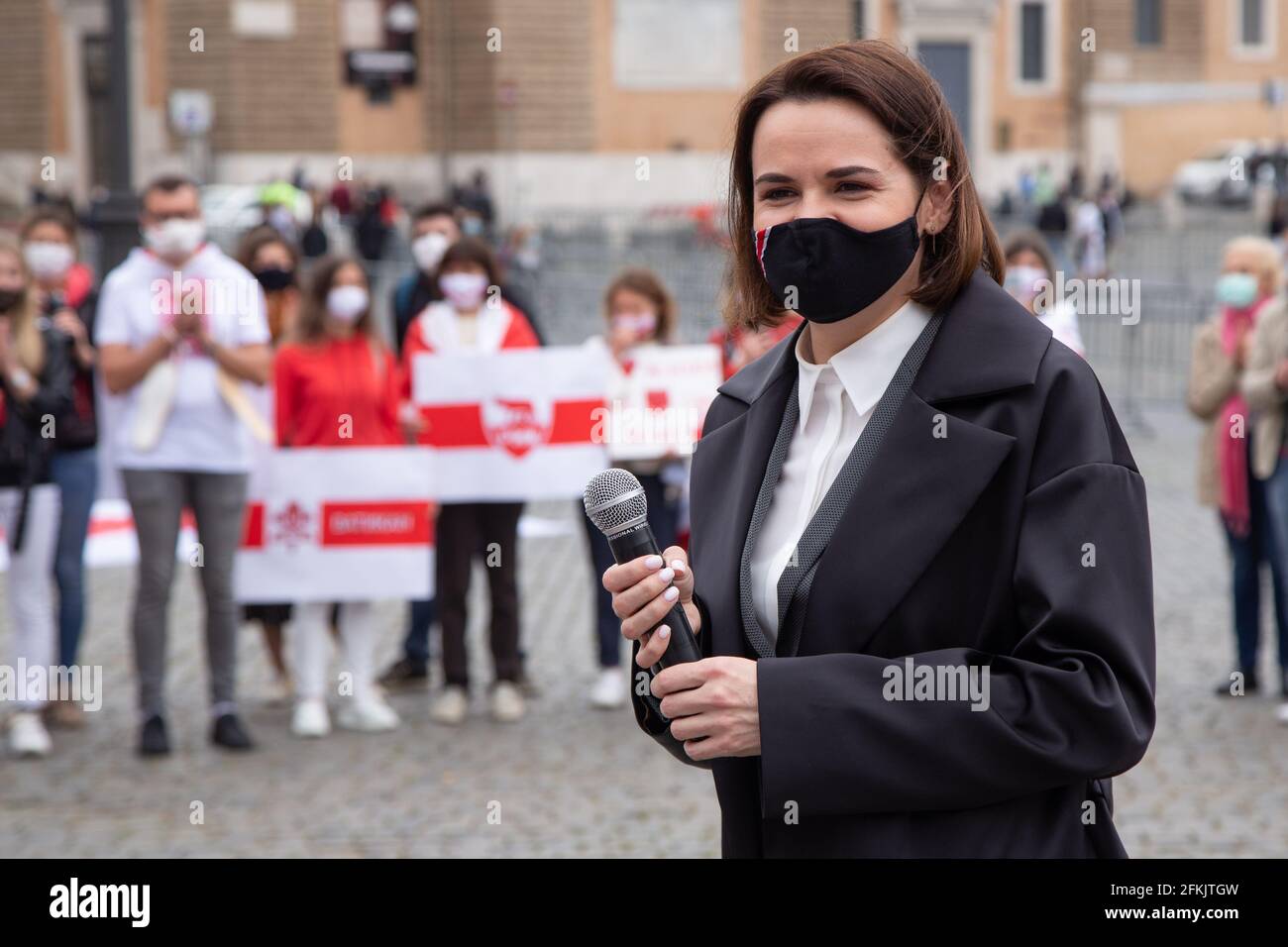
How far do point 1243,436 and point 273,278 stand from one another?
4.67 meters

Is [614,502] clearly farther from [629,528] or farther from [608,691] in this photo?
[608,691]

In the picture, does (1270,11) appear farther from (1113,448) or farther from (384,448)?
(1113,448)

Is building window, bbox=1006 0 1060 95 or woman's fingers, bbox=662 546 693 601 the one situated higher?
building window, bbox=1006 0 1060 95

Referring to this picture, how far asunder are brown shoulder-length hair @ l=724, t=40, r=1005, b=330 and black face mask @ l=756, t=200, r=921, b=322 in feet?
0.21

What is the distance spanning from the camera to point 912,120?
2314 millimetres

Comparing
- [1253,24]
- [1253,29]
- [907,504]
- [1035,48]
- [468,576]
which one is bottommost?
[468,576]

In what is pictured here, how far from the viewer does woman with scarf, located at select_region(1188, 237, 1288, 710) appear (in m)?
7.79

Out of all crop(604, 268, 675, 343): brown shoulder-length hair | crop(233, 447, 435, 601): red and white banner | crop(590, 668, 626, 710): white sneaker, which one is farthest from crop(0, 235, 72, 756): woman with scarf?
crop(604, 268, 675, 343): brown shoulder-length hair

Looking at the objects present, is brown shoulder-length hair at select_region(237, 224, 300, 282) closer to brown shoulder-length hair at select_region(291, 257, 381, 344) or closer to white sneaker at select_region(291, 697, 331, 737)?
brown shoulder-length hair at select_region(291, 257, 381, 344)

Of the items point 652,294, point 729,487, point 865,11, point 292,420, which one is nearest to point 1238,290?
point 652,294

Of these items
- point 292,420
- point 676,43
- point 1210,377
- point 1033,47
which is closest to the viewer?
point 292,420

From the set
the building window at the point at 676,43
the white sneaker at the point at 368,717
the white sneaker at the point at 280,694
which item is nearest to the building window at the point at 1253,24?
the building window at the point at 676,43

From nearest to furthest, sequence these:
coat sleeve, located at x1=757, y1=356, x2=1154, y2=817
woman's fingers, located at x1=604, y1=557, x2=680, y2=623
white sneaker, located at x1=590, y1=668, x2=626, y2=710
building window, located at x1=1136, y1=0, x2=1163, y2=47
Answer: coat sleeve, located at x1=757, y1=356, x2=1154, y2=817 < woman's fingers, located at x1=604, y1=557, x2=680, y2=623 < white sneaker, located at x1=590, y1=668, x2=626, y2=710 < building window, located at x1=1136, y1=0, x2=1163, y2=47
